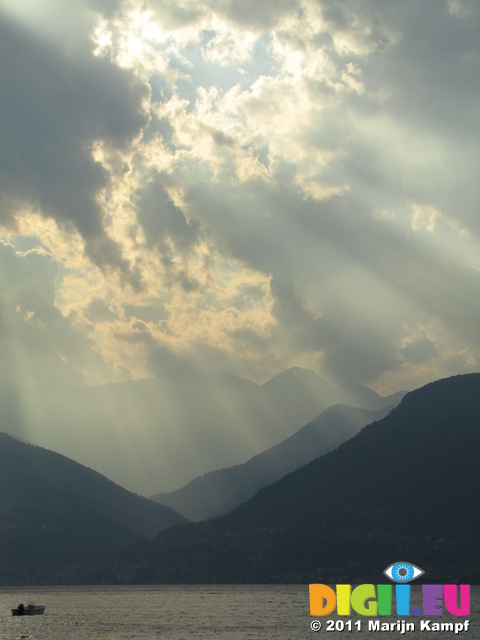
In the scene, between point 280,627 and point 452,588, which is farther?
point 280,627

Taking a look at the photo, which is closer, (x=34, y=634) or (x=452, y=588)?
(x=452, y=588)

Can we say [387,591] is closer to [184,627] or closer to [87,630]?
[184,627]

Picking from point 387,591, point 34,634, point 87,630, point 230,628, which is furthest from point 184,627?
point 387,591

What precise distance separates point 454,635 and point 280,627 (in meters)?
44.1

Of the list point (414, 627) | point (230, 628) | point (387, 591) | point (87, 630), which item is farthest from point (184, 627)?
point (387, 591)

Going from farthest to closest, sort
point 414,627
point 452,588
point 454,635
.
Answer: point 414,627
point 454,635
point 452,588

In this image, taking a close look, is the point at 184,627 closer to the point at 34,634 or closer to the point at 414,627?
the point at 34,634

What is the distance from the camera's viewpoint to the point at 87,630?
194125 millimetres

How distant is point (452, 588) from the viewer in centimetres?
12744

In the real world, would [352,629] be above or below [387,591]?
below

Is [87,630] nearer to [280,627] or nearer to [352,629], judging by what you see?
[280,627]

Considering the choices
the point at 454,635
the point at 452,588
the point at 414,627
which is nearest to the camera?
the point at 452,588

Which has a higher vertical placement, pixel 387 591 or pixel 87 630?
pixel 387 591

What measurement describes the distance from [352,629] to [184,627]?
43940 mm
